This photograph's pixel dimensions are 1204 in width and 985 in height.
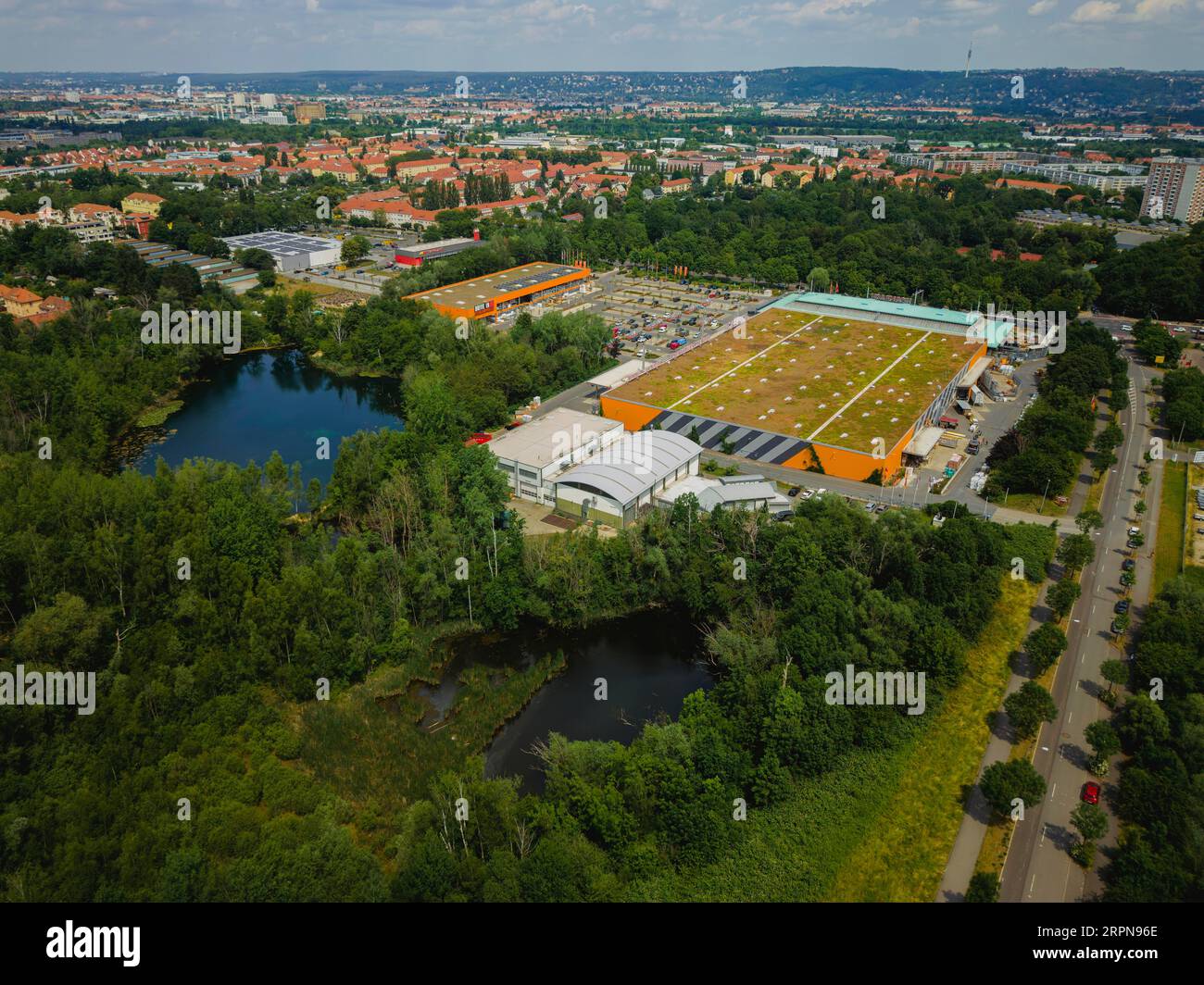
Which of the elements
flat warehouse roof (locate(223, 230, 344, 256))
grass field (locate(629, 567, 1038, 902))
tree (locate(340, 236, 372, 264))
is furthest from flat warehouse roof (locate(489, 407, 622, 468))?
flat warehouse roof (locate(223, 230, 344, 256))

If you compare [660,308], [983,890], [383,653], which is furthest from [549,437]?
[660,308]

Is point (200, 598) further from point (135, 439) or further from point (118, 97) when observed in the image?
point (118, 97)

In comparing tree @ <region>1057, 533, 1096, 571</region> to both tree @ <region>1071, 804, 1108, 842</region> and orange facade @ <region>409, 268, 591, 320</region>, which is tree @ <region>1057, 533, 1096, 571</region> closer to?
tree @ <region>1071, 804, 1108, 842</region>

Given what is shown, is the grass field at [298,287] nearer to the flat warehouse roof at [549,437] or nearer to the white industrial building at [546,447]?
the flat warehouse roof at [549,437]

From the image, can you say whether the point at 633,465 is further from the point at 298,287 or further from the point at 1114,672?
the point at 298,287

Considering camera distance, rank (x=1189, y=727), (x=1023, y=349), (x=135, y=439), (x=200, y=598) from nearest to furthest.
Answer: (x=1189, y=727), (x=200, y=598), (x=135, y=439), (x=1023, y=349)

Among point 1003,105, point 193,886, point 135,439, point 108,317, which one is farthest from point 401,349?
point 1003,105
